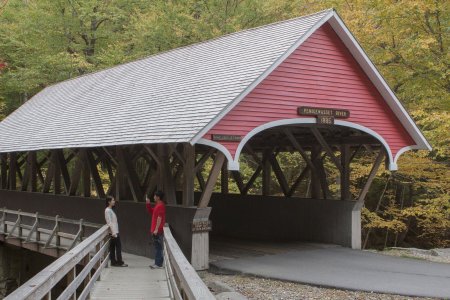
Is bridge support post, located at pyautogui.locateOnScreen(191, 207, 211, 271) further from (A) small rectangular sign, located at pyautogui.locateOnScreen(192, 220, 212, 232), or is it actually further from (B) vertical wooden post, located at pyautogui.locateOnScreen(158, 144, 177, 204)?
(B) vertical wooden post, located at pyautogui.locateOnScreen(158, 144, 177, 204)

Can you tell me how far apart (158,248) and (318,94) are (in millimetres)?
4956

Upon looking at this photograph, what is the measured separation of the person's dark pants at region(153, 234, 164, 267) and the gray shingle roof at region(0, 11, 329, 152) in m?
1.88

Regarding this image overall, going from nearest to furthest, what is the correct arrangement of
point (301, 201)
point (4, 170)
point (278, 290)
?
point (278, 290)
point (301, 201)
point (4, 170)

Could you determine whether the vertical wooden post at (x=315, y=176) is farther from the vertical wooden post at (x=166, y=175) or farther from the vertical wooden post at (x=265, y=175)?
the vertical wooden post at (x=166, y=175)

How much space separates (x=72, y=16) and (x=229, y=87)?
71.2ft

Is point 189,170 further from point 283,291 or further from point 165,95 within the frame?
point 283,291

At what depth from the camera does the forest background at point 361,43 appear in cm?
1766

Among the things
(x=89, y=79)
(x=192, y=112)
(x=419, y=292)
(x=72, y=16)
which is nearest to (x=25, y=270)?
(x=89, y=79)

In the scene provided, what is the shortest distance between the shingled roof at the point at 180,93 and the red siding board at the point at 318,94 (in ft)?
0.87

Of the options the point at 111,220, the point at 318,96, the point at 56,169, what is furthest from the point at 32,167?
the point at 318,96

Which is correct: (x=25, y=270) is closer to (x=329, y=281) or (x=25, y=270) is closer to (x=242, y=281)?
(x=242, y=281)

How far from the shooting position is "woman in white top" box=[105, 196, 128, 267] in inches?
422

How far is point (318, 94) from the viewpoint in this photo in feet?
40.9

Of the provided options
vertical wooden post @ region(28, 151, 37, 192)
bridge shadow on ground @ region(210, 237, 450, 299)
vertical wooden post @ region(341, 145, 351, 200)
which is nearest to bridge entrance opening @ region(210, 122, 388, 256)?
vertical wooden post @ region(341, 145, 351, 200)
